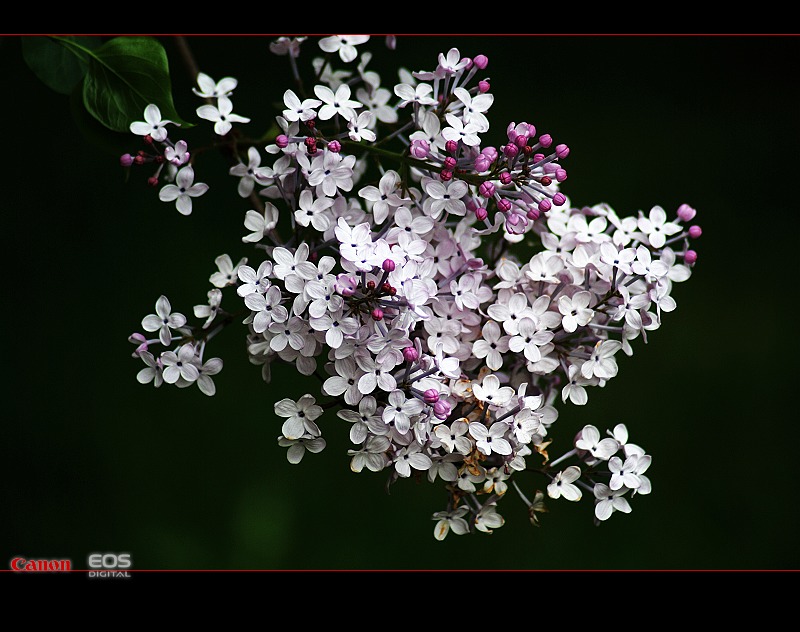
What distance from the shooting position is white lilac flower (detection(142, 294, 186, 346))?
2.39ft

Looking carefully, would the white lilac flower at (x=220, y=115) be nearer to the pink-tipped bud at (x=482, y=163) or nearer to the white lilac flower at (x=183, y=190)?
the white lilac flower at (x=183, y=190)

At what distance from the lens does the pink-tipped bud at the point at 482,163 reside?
0.68 meters

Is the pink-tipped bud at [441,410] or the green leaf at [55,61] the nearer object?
the pink-tipped bud at [441,410]

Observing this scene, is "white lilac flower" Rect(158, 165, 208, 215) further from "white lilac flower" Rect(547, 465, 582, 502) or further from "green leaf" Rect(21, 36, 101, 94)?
"white lilac flower" Rect(547, 465, 582, 502)

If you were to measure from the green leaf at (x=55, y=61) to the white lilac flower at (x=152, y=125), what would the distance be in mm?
165

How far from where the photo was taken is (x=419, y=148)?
2.29 ft

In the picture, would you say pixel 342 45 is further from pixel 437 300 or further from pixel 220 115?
pixel 437 300

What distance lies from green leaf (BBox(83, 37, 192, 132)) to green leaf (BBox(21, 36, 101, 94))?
2.9 inches

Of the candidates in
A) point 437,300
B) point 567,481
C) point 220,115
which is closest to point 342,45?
point 220,115

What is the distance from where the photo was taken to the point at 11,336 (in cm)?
172

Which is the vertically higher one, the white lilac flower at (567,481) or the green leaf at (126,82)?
the green leaf at (126,82)

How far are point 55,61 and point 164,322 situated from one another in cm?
33

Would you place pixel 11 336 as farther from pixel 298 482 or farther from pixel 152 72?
pixel 152 72

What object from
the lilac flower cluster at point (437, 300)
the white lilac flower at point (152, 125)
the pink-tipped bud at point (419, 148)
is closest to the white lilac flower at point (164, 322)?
the lilac flower cluster at point (437, 300)
